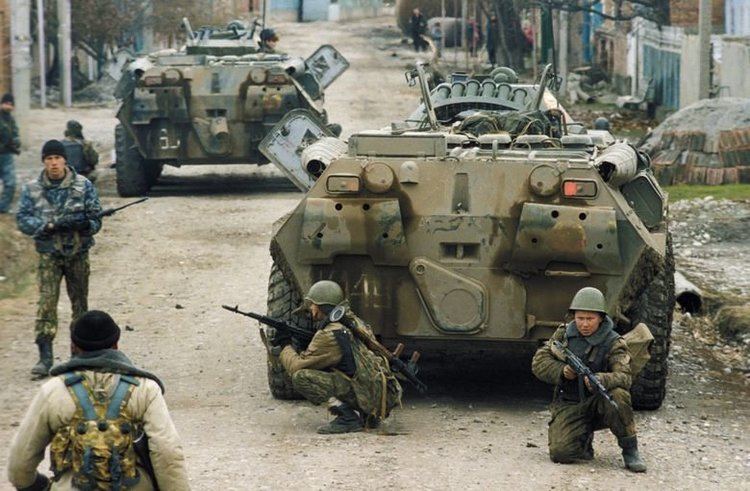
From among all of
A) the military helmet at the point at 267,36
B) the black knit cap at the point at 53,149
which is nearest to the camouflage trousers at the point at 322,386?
the black knit cap at the point at 53,149

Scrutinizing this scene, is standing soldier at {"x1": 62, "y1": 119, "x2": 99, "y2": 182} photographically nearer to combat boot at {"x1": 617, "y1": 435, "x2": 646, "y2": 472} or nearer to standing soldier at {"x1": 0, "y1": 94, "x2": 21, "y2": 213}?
standing soldier at {"x1": 0, "y1": 94, "x2": 21, "y2": 213}

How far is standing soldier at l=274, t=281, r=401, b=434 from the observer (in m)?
9.88

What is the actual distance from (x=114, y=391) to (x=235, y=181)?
18.2 meters

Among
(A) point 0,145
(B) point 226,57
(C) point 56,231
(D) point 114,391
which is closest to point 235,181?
(B) point 226,57

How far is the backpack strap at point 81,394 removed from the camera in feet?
20.0

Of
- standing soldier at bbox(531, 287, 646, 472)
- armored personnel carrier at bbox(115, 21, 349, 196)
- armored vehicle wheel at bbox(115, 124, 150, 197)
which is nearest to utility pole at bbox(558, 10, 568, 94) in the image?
armored personnel carrier at bbox(115, 21, 349, 196)

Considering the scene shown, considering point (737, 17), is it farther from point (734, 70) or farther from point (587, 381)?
point (587, 381)

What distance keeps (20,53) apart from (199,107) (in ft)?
21.2

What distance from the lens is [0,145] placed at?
1948 cm

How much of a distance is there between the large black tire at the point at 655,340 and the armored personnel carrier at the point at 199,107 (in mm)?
10843

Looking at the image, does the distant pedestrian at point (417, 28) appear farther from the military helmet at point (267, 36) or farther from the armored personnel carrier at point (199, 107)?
the armored personnel carrier at point (199, 107)

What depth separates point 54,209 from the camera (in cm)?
1152

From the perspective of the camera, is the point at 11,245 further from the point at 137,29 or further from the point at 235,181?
the point at 137,29

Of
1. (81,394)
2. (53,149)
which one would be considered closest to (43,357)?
(53,149)
